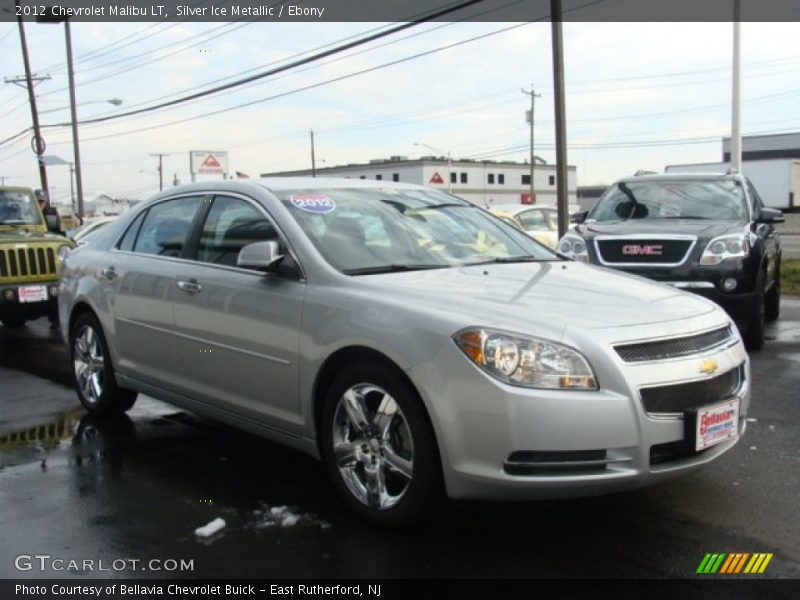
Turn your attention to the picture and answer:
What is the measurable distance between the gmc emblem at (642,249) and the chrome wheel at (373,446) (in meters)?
4.97

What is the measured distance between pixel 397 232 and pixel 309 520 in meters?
1.59

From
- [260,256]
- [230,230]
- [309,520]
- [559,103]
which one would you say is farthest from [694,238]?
[559,103]

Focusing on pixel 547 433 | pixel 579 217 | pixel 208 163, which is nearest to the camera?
pixel 547 433

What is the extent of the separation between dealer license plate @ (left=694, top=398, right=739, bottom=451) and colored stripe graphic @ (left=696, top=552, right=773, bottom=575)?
44 cm

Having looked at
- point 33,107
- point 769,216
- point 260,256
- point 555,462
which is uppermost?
point 33,107

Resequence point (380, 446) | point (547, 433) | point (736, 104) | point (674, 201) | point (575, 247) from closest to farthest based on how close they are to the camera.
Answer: point (547, 433) → point (380, 446) → point (575, 247) → point (674, 201) → point (736, 104)

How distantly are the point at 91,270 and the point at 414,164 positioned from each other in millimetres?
74251

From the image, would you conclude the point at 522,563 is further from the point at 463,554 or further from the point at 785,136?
the point at 785,136

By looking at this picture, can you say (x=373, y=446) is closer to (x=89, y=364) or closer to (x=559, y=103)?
(x=89, y=364)

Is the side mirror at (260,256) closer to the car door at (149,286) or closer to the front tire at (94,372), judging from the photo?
the car door at (149,286)

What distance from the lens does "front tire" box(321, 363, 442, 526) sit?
3395 mm

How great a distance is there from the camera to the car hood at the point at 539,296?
3406 mm

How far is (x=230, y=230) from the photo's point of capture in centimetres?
468

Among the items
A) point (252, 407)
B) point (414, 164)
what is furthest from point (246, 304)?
point (414, 164)
